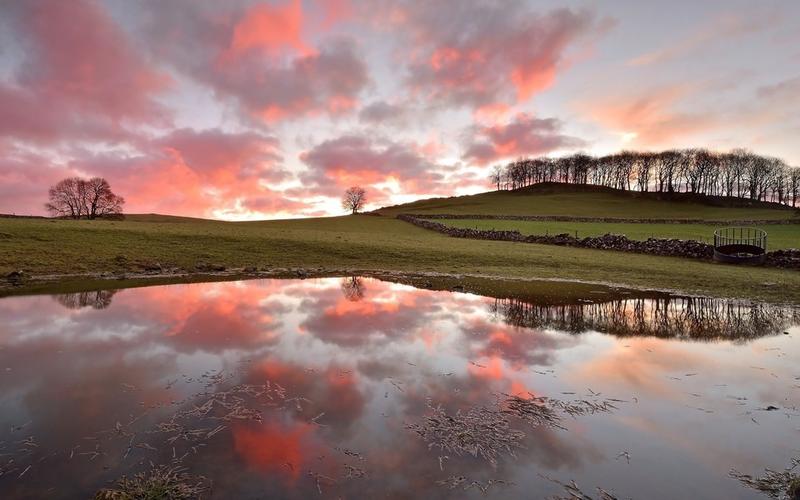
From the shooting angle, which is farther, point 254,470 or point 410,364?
point 410,364

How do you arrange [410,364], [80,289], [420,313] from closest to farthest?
1. [410,364]
2. [420,313]
3. [80,289]

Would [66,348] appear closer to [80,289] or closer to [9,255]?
[80,289]

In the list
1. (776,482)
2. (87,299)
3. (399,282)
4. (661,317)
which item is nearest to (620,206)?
(399,282)

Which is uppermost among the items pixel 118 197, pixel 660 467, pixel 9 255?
pixel 118 197

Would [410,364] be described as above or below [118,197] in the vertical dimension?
below

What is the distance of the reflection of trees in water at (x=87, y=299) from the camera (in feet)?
52.3

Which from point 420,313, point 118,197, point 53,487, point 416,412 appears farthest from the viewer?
point 118,197

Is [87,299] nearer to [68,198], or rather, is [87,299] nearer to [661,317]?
[661,317]

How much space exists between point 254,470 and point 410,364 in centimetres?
495

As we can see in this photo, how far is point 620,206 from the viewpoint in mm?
118875

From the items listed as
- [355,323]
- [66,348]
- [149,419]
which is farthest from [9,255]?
[149,419]

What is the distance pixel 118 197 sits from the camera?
8675 centimetres

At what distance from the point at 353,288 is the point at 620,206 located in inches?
4655

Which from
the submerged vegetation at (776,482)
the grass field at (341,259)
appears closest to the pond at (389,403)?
the submerged vegetation at (776,482)
